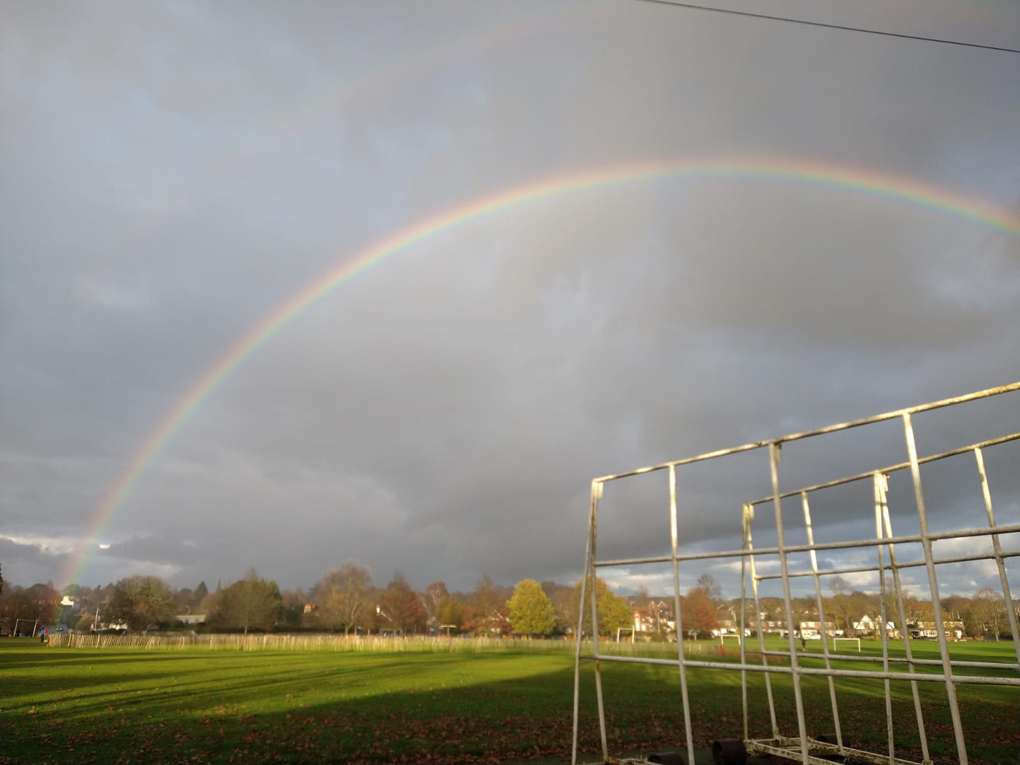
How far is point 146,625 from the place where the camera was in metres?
76.3

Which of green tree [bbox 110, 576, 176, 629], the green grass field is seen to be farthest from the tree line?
the green grass field

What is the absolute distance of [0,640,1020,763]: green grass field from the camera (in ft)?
39.9

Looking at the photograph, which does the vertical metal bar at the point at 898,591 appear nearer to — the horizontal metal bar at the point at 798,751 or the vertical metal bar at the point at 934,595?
the horizontal metal bar at the point at 798,751

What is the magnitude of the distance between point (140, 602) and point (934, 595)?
281ft

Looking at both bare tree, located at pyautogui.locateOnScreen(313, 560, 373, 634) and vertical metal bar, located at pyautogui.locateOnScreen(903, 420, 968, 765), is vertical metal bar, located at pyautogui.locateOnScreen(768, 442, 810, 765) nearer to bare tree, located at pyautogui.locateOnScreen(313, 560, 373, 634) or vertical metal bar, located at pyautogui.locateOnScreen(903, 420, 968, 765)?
vertical metal bar, located at pyautogui.locateOnScreen(903, 420, 968, 765)

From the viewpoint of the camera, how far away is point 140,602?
73500 mm

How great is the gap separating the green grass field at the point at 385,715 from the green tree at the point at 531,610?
6528 centimetres

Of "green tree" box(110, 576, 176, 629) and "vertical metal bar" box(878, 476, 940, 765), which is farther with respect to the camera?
"green tree" box(110, 576, 176, 629)

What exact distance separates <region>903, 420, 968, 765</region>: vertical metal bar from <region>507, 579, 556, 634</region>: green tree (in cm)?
9026

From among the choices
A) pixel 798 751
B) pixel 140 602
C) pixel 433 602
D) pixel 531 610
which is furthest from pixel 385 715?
pixel 433 602

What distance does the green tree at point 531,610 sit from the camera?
91062 millimetres

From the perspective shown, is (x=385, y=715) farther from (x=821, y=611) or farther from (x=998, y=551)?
(x=998, y=551)

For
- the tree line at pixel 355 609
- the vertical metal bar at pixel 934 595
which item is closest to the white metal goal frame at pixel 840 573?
the vertical metal bar at pixel 934 595

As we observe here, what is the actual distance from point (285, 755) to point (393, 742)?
2236 mm
